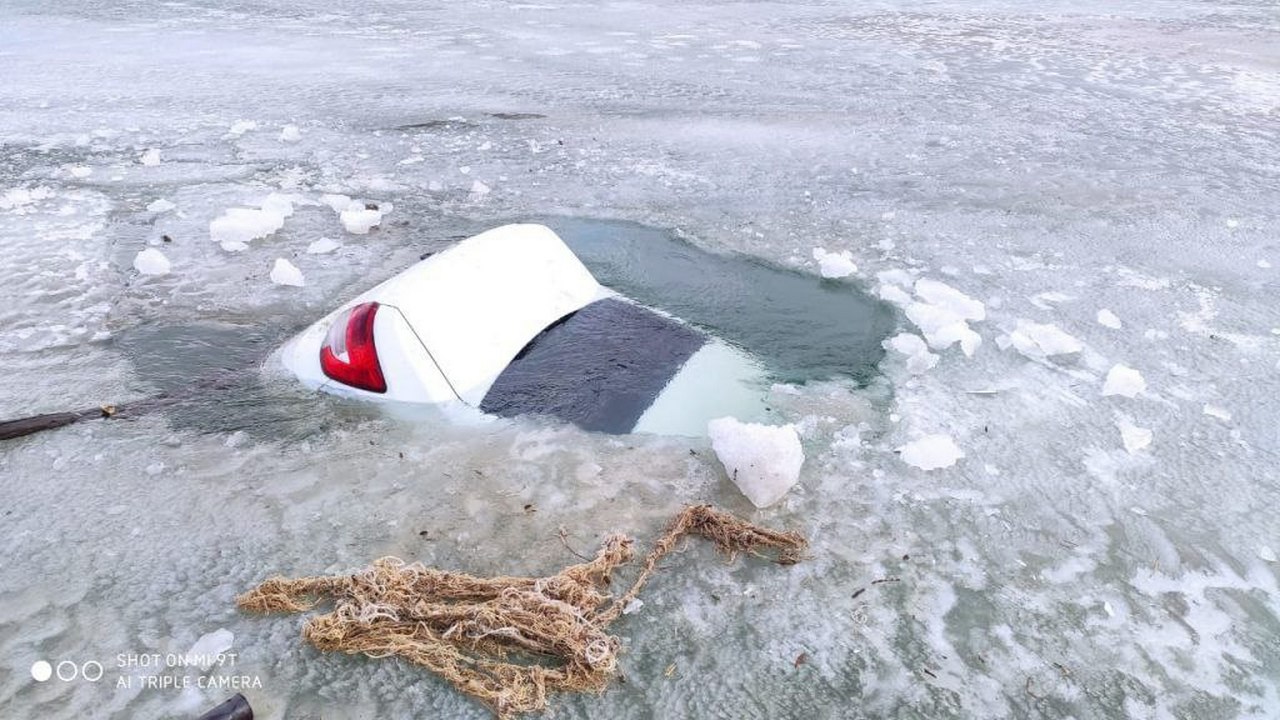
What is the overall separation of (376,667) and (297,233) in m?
3.76

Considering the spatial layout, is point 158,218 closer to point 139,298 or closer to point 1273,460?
point 139,298

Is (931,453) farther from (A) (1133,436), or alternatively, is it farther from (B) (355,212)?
(B) (355,212)

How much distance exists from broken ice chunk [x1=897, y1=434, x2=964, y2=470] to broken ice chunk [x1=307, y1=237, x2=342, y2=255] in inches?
140

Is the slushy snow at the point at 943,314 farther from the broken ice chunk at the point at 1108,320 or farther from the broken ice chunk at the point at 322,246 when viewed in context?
the broken ice chunk at the point at 322,246

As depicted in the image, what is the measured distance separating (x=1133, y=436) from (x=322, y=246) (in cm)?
439

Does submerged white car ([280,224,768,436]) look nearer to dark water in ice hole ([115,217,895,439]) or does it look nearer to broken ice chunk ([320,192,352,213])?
dark water in ice hole ([115,217,895,439])

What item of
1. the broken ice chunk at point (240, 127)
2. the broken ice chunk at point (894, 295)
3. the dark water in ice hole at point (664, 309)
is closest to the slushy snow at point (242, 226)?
the dark water in ice hole at point (664, 309)

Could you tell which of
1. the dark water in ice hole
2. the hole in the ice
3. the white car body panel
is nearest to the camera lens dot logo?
the dark water in ice hole

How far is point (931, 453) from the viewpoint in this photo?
3.29 m

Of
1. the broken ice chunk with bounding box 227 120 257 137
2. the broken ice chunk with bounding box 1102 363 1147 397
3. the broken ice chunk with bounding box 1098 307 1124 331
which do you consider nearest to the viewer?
the broken ice chunk with bounding box 1102 363 1147 397

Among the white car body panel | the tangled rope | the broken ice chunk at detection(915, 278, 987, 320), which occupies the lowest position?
the tangled rope

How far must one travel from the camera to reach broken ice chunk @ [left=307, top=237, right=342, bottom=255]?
5125mm

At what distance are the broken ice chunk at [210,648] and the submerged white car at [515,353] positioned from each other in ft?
3.71

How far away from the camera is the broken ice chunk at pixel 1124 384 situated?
12.3 ft
